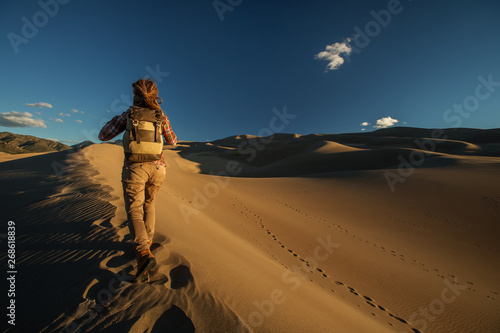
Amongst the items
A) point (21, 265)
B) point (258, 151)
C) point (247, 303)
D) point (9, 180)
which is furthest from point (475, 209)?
point (258, 151)

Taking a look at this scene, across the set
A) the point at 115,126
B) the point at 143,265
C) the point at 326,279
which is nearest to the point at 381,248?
the point at 326,279

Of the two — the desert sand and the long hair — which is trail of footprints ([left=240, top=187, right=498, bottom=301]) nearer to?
the desert sand

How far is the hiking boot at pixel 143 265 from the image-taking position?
1.85 m

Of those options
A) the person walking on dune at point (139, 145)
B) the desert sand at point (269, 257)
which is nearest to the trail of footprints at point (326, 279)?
the desert sand at point (269, 257)

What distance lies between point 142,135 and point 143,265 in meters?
1.30

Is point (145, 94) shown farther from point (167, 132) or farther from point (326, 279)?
point (326, 279)

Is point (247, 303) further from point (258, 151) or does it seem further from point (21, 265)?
point (258, 151)

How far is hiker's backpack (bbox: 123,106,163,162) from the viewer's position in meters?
2.12

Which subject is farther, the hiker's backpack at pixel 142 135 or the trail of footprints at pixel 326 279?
the trail of footprints at pixel 326 279

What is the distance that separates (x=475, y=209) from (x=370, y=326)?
23.8 ft

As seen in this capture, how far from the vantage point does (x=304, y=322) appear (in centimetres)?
192

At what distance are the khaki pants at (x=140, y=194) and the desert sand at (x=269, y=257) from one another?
1.05ft

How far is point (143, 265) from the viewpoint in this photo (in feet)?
6.26

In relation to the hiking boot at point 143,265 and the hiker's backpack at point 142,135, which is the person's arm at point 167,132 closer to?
the hiker's backpack at point 142,135
